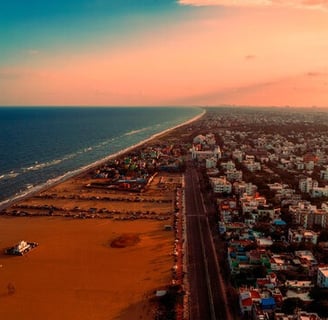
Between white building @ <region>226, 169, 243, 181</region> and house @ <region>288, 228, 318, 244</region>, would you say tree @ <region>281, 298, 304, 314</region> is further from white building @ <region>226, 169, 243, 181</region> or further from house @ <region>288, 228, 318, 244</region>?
white building @ <region>226, 169, 243, 181</region>

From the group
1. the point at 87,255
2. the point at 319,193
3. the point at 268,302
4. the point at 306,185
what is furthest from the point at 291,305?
the point at 306,185

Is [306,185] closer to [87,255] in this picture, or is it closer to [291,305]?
[291,305]

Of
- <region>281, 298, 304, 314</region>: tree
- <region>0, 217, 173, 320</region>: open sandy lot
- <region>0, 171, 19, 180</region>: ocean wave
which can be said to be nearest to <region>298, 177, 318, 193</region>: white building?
<region>0, 217, 173, 320</region>: open sandy lot

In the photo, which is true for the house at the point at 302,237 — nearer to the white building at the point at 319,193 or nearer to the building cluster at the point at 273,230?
the building cluster at the point at 273,230

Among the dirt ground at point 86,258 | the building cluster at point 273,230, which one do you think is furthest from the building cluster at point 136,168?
the building cluster at point 273,230

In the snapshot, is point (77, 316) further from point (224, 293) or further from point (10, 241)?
point (10, 241)
